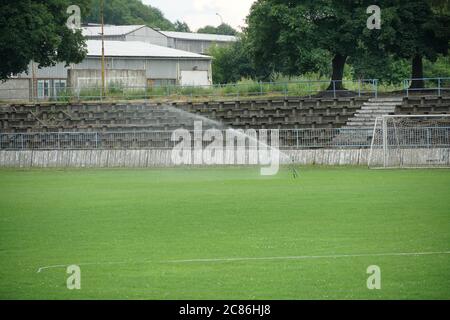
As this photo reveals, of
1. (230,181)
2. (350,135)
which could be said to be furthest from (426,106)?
(230,181)

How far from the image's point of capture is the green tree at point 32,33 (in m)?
69.2

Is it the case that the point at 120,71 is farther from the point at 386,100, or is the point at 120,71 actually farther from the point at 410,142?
the point at 410,142

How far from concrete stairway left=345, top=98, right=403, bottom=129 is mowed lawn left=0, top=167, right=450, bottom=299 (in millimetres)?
16760

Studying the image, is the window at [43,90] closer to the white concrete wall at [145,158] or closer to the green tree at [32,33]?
the green tree at [32,33]

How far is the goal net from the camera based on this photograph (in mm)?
50531

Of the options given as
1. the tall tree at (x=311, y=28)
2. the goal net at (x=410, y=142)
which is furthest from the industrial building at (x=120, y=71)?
the goal net at (x=410, y=142)

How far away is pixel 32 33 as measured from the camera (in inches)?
2753

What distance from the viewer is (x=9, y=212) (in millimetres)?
30688

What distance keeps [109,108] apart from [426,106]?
23.0 meters

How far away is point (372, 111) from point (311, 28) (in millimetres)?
10379

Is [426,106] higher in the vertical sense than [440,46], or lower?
lower

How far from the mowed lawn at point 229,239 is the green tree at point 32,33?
30.4 m

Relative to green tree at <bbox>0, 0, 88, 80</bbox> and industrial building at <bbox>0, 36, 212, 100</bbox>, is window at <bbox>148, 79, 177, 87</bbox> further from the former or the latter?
green tree at <bbox>0, 0, 88, 80</bbox>
